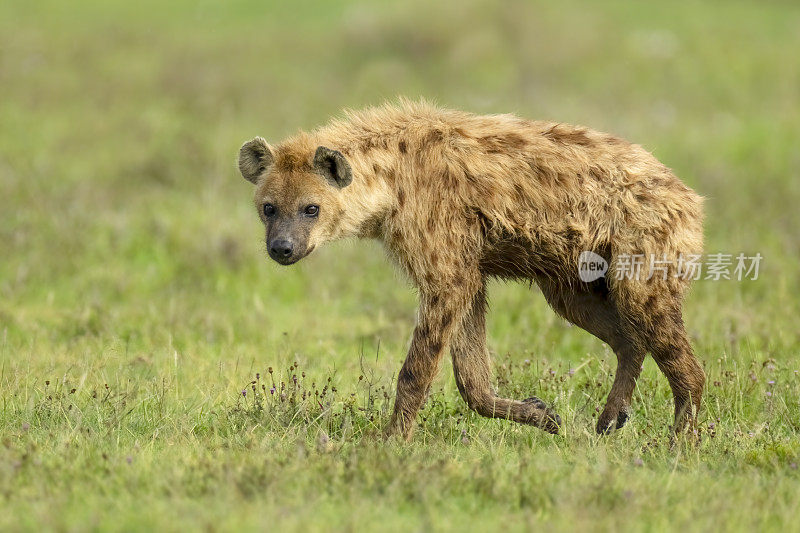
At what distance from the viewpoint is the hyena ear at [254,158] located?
548 centimetres

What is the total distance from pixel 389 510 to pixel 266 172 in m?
2.12

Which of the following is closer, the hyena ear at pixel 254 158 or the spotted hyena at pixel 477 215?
the spotted hyena at pixel 477 215

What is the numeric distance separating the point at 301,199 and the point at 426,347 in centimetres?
96

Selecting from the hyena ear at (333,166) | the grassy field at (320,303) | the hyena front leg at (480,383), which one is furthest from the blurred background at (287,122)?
the hyena ear at (333,166)

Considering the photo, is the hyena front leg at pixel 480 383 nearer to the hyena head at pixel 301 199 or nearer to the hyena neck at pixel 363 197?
the hyena neck at pixel 363 197

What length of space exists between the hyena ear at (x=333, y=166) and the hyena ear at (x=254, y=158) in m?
0.31

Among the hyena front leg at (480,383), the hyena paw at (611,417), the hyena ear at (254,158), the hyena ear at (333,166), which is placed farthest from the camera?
the hyena paw at (611,417)

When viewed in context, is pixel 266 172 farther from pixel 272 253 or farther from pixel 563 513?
Answer: pixel 563 513

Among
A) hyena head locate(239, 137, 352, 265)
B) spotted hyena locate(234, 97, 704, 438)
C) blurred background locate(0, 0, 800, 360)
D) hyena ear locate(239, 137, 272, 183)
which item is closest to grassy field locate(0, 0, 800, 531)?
blurred background locate(0, 0, 800, 360)

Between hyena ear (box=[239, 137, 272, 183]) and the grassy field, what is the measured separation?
22.4 inches

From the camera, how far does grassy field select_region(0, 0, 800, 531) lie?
4344 mm

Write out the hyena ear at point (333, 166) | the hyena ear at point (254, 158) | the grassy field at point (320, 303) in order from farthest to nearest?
the hyena ear at point (254, 158), the hyena ear at point (333, 166), the grassy field at point (320, 303)

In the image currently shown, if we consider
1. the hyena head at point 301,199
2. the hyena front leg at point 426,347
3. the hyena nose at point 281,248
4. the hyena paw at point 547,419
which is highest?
the hyena head at point 301,199

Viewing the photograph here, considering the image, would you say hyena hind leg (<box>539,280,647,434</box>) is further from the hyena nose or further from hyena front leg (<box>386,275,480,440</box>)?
the hyena nose
